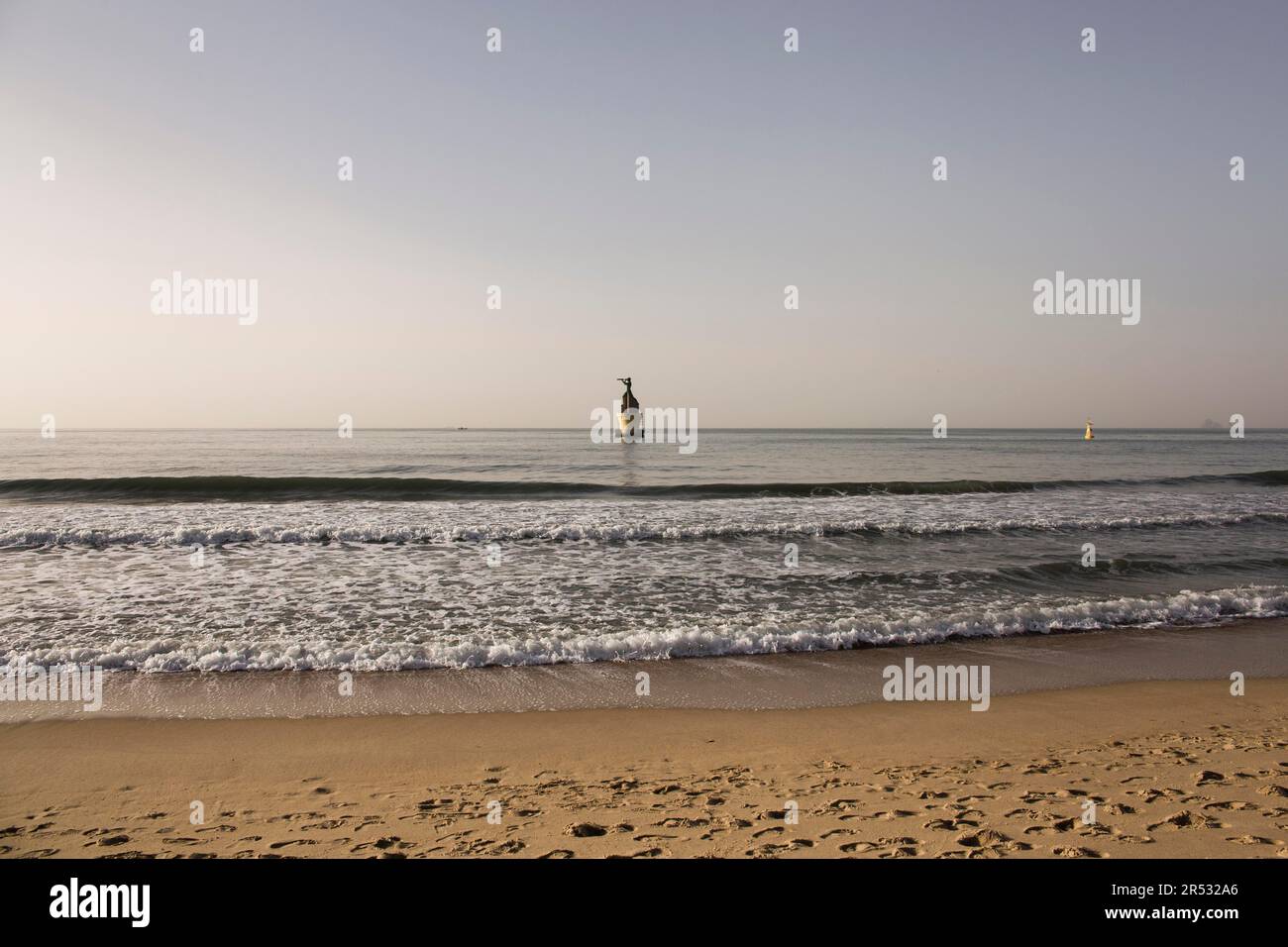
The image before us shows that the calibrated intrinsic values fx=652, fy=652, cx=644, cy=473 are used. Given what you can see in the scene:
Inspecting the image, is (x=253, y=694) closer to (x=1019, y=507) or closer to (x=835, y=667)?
(x=835, y=667)

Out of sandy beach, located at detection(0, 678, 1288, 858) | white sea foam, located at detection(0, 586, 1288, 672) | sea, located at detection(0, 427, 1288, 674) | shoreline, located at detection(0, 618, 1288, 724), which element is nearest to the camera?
sandy beach, located at detection(0, 678, 1288, 858)

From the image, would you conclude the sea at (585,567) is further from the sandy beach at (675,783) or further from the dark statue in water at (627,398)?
the dark statue in water at (627,398)

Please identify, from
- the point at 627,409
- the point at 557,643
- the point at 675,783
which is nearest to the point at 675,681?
the point at 557,643

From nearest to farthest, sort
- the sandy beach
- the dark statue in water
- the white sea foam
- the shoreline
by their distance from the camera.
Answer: the sandy beach
the shoreline
the white sea foam
the dark statue in water

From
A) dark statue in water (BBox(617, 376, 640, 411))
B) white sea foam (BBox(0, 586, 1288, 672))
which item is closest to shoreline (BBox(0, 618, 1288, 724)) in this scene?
white sea foam (BBox(0, 586, 1288, 672))

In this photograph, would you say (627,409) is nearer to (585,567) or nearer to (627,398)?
(627,398)

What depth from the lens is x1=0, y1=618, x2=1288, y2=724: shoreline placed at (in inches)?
259

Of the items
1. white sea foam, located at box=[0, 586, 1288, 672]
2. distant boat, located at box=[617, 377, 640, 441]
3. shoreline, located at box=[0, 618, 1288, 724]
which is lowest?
shoreline, located at box=[0, 618, 1288, 724]

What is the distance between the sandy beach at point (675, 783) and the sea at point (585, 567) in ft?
6.48

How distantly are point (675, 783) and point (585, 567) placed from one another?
8.36 meters

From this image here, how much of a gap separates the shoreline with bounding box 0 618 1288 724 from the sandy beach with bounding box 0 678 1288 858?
0.29 meters

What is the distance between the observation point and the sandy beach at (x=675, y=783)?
3.88 meters

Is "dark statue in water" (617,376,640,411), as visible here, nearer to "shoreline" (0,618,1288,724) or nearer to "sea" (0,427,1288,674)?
"sea" (0,427,1288,674)
